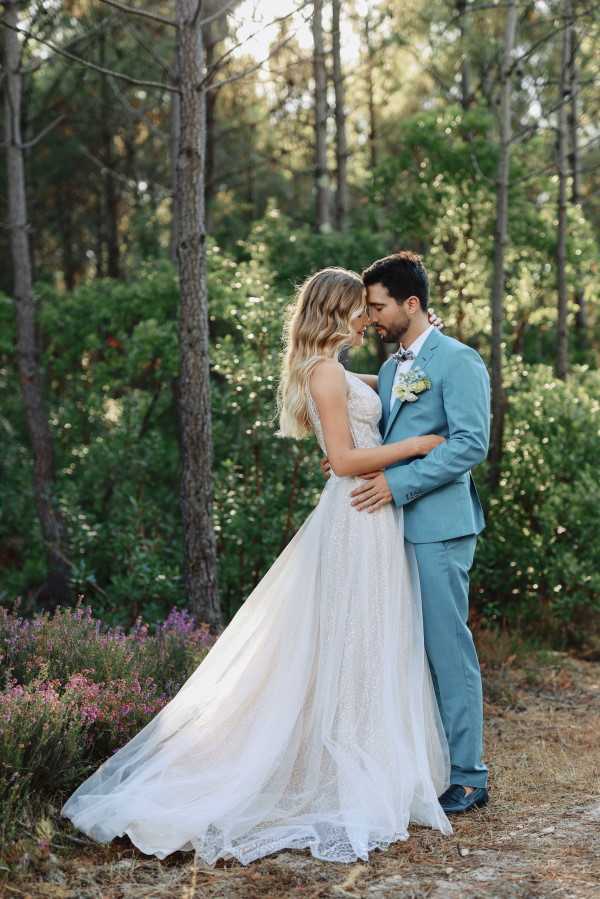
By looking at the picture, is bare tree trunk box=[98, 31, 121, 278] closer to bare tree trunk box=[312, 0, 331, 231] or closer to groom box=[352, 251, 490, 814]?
bare tree trunk box=[312, 0, 331, 231]

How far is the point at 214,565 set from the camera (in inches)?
275

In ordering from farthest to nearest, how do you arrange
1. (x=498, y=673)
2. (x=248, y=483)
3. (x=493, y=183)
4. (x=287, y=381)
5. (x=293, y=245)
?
(x=293, y=245) → (x=493, y=183) → (x=248, y=483) → (x=498, y=673) → (x=287, y=381)

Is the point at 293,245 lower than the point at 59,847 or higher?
higher

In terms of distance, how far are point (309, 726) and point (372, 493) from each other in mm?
1071

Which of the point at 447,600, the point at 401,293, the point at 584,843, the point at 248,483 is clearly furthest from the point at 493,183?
the point at 584,843

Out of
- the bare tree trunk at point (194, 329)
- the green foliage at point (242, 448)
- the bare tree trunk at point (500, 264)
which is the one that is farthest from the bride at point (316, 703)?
the bare tree trunk at point (500, 264)

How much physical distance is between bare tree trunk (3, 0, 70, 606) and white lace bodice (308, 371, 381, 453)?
17.5 ft

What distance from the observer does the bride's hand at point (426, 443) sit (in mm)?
4453

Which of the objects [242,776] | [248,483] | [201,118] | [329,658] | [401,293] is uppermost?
[201,118]

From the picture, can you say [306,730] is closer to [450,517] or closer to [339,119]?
[450,517]

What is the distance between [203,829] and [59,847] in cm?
55

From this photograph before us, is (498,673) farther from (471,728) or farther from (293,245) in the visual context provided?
(293,245)

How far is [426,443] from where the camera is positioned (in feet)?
14.6

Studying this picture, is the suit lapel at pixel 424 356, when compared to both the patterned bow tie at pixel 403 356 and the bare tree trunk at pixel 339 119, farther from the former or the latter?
the bare tree trunk at pixel 339 119
